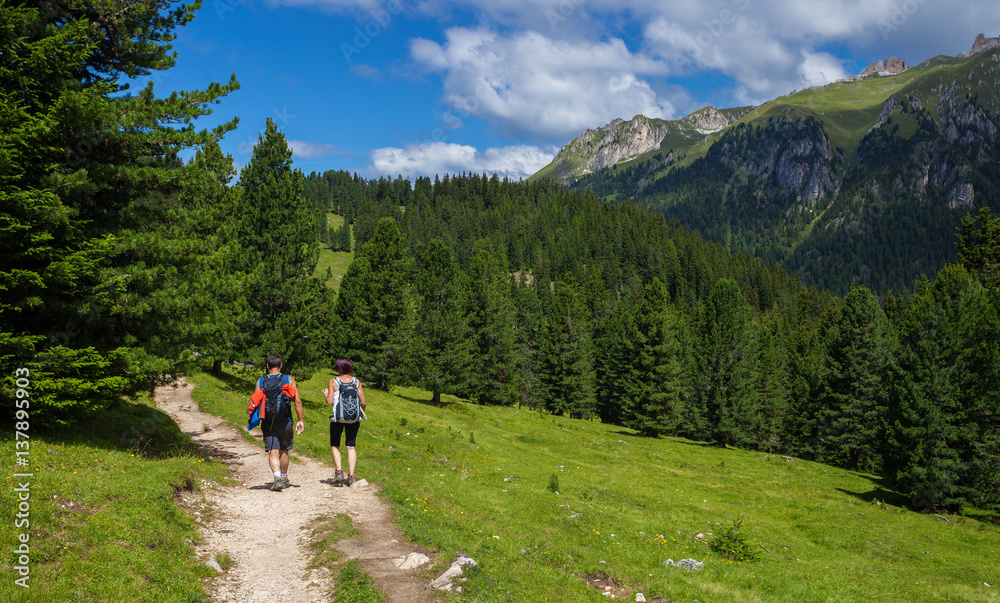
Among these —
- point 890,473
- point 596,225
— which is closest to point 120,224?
point 890,473

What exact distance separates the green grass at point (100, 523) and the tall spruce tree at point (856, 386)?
190 feet

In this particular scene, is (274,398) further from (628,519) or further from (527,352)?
(527,352)

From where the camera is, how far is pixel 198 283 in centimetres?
1292

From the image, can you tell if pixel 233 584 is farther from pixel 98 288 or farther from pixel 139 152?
pixel 139 152

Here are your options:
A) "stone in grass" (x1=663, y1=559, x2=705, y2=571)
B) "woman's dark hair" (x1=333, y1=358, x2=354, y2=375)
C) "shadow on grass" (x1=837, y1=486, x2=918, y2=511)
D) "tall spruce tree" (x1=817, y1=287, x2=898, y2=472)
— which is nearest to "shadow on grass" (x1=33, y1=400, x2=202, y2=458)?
"woman's dark hair" (x1=333, y1=358, x2=354, y2=375)

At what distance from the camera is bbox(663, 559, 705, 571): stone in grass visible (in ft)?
40.1

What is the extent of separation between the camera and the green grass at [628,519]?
1062cm

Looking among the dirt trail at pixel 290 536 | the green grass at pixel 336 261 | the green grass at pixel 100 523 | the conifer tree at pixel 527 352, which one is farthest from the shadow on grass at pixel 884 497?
the green grass at pixel 336 261

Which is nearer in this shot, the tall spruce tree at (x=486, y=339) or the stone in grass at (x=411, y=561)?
the stone in grass at (x=411, y=561)

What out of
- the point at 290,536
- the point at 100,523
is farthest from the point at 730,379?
the point at 100,523

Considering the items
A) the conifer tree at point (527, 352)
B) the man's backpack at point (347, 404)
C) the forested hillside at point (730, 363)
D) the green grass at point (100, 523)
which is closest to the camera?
the green grass at point (100, 523)

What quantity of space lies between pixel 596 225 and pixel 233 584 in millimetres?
184045

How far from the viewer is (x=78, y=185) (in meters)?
10.6

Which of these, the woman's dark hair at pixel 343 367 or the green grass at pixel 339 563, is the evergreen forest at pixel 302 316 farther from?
the green grass at pixel 339 563
